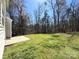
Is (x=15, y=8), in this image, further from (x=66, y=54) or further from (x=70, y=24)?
(x=66, y=54)

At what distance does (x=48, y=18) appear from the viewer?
21172 mm

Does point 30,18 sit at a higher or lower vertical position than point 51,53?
higher

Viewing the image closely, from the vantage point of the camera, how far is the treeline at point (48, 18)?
811 inches

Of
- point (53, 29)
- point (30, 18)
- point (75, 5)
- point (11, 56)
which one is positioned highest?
point (75, 5)

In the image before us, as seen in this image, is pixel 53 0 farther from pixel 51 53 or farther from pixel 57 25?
pixel 51 53

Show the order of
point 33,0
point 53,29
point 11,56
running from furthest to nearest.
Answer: point 33,0
point 53,29
point 11,56

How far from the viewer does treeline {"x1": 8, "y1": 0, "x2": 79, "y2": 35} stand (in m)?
20.6

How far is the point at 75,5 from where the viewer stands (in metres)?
21.2

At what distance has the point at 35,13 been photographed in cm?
2156

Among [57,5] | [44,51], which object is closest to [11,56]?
[44,51]

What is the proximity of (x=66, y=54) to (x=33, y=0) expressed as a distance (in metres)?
15.1

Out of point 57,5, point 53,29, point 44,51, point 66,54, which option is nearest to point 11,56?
point 44,51

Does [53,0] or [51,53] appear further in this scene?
[53,0]

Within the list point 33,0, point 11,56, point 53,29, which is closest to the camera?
point 11,56
